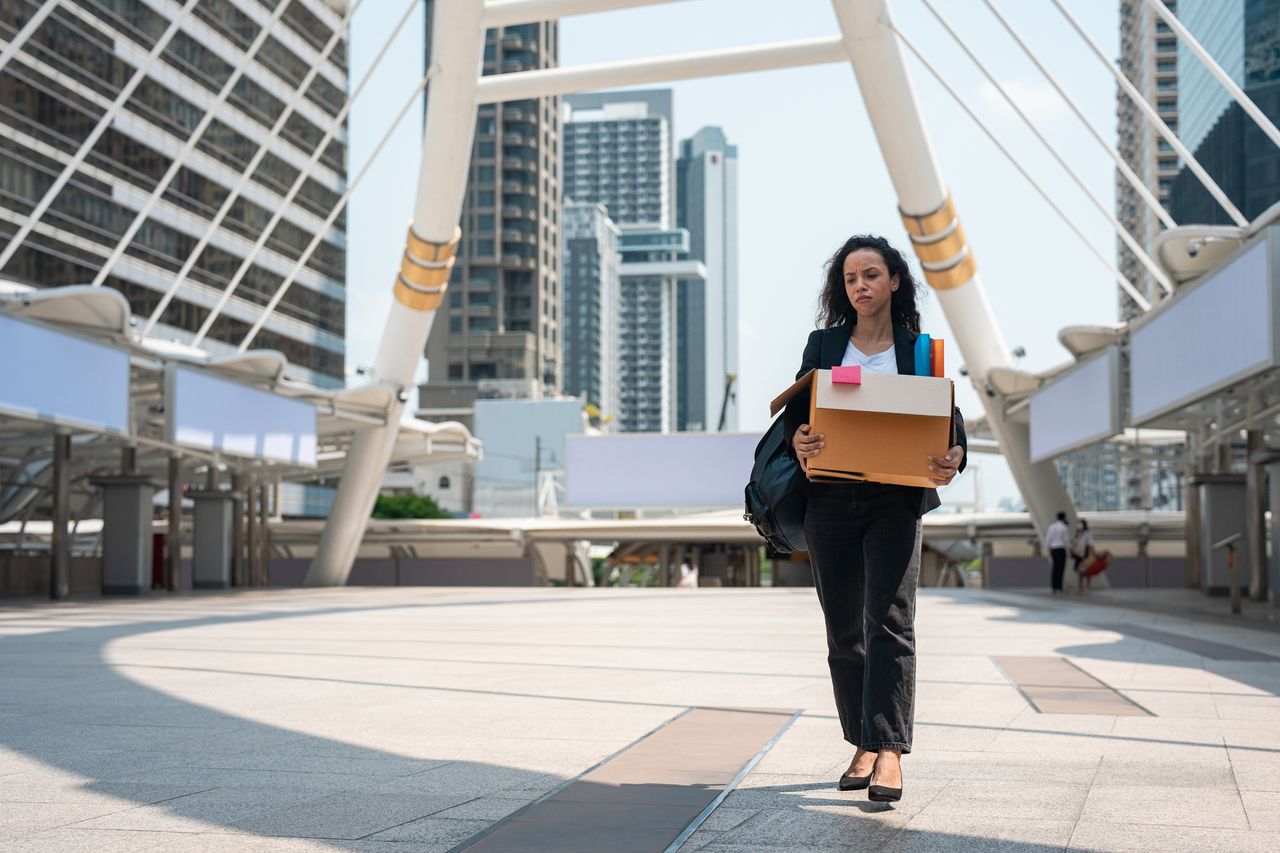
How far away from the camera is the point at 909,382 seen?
436 centimetres

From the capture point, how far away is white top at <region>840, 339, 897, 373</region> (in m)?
4.64

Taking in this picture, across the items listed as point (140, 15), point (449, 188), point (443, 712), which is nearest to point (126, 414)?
point (449, 188)

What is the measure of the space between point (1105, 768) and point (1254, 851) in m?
1.45

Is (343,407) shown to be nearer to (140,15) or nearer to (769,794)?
(769,794)

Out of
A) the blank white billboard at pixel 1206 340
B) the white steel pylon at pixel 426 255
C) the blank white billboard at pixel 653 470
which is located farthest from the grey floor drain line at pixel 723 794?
the blank white billboard at pixel 653 470

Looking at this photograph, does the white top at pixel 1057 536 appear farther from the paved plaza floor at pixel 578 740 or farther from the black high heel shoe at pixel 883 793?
the black high heel shoe at pixel 883 793

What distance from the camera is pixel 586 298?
182 m

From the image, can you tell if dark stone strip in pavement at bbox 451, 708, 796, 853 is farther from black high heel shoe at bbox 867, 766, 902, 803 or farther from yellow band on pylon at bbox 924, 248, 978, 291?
yellow band on pylon at bbox 924, 248, 978, 291

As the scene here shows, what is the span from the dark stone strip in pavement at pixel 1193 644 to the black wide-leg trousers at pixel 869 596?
21.9 ft

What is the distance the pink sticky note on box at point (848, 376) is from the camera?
431cm

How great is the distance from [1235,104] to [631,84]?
2037 inches

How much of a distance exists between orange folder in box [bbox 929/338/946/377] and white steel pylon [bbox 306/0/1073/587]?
66.0 ft

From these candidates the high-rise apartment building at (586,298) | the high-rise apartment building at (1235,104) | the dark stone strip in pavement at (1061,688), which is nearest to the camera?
the dark stone strip in pavement at (1061,688)

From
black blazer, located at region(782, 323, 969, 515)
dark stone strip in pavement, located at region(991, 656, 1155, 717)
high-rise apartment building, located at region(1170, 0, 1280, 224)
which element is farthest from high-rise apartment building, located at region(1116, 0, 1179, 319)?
black blazer, located at region(782, 323, 969, 515)
